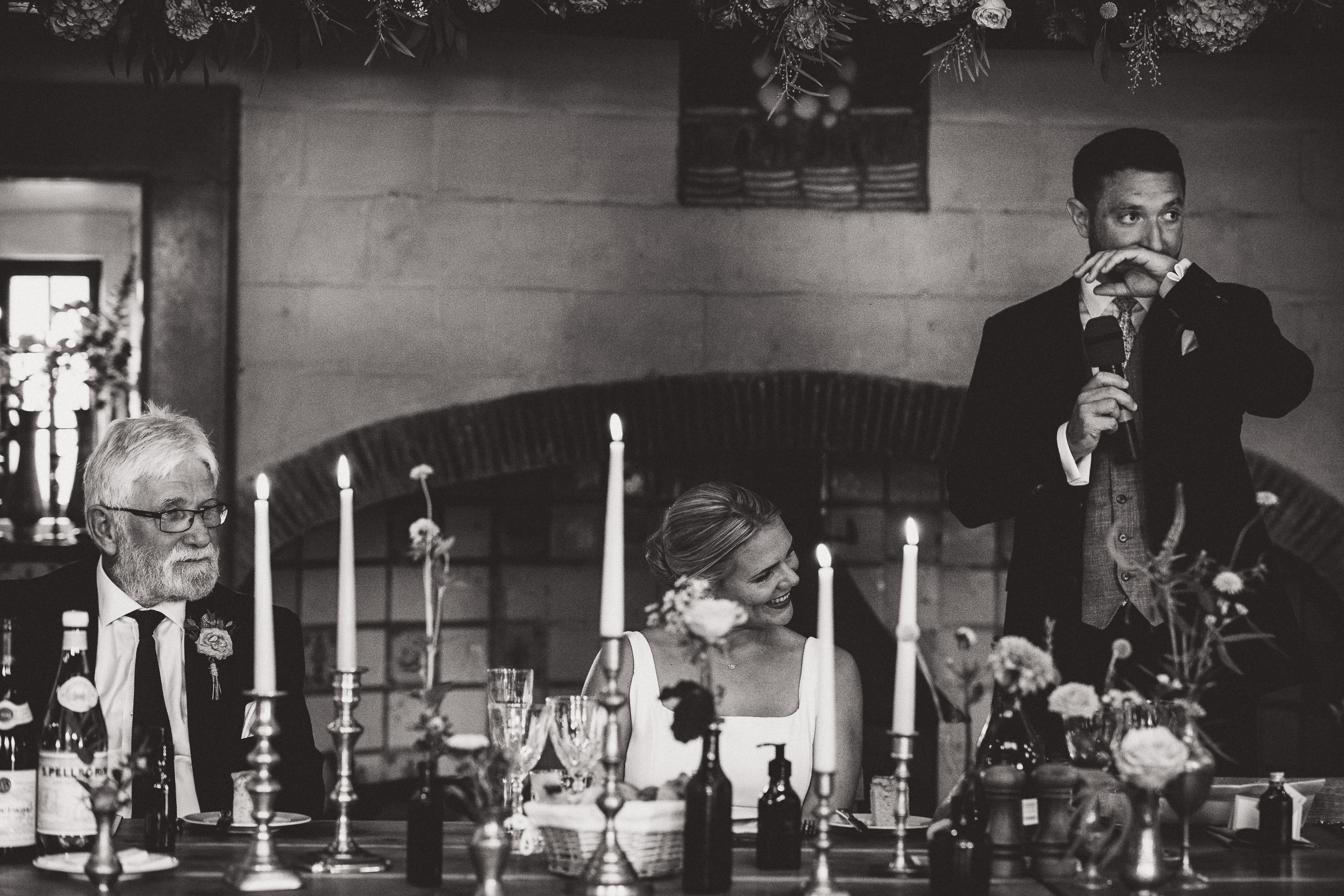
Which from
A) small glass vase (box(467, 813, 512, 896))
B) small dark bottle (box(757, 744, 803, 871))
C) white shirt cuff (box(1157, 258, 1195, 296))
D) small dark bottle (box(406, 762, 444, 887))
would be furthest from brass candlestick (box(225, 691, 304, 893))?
white shirt cuff (box(1157, 258, 1195, 296))

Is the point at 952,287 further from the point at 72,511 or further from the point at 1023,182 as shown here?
the point at 72,511

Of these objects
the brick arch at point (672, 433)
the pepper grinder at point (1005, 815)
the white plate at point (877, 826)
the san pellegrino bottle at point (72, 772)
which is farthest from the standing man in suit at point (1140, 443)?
the san pellegrino bottle at point (72, 772)

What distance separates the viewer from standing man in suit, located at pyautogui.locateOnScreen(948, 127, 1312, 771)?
9.49 feet

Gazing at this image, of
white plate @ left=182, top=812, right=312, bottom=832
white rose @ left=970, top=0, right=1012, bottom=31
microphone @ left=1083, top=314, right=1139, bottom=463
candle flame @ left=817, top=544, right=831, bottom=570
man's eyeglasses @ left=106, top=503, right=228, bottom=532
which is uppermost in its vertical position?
white rose @ left=970, top=0, right=1012, bottom=31

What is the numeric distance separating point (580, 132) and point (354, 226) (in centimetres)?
59

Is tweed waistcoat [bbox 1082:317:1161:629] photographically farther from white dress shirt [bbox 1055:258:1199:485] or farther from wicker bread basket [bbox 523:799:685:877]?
wicker bread basket [bbox 523:799:685:877]

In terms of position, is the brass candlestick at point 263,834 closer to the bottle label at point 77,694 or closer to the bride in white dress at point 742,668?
the bottle label at point 77,694

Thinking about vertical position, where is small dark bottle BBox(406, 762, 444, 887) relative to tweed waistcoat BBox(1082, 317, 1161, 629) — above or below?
below

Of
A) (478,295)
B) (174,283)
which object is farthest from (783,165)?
(174,283)

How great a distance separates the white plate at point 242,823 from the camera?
7.79 feet

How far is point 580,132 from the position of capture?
436 centimetres

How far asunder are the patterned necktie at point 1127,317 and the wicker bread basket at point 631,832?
1.37 metres

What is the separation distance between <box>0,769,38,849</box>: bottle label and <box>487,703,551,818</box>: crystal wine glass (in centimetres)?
56

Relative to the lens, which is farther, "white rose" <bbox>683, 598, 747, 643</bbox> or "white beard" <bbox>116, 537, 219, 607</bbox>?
"white beard" <bbox>116, 537, 219, 607</bbox>
